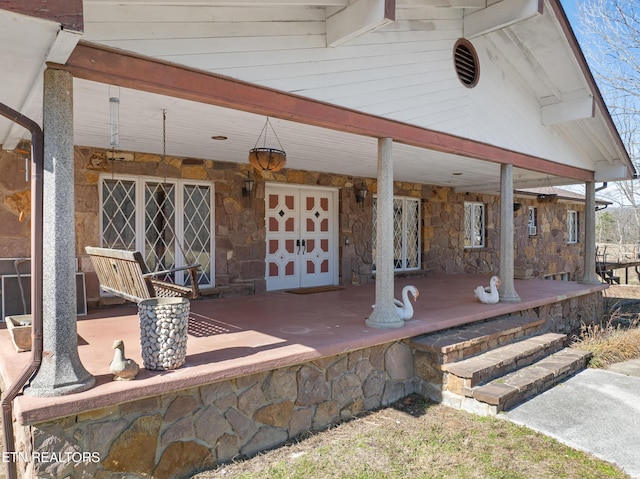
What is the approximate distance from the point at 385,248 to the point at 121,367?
2.60m

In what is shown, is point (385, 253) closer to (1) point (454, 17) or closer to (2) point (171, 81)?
(2) point (171, 81)

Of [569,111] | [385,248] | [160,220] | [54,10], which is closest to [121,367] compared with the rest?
[54,10]

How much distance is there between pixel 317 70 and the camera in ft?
12.4

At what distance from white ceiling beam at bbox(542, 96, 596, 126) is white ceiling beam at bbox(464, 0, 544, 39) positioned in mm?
2327

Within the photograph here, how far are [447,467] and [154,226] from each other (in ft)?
15.0

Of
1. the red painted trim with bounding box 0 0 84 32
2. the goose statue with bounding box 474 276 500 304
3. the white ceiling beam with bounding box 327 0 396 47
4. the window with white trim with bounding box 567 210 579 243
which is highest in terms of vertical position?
the white ceiling beam with bounding box 327 0 396 47

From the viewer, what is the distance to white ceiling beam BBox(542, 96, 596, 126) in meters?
6.51

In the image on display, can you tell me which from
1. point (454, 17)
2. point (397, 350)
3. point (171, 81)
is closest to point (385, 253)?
point (397, 350)

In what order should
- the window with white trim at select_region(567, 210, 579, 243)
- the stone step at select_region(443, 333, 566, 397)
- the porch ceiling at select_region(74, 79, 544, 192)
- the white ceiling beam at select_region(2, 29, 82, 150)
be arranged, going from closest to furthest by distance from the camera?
the white ceiling beam at select_region(2, 29, 82, 150), the porch ceiling at select_region(74, 79, 544, 192), the stone step at select_region(443, 333, 566, 397), the window with white trim at select_region(567, 210, 579, 243)

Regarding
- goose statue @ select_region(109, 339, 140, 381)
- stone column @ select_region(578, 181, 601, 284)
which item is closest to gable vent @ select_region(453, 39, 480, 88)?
stone column @ select_region(578, 181, 601, 284)

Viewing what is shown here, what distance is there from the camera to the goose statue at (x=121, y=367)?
272 cm

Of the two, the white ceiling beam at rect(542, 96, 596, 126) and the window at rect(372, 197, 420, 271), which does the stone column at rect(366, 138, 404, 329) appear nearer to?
the white ceiling beam at rect(542, 96, 596, 126)

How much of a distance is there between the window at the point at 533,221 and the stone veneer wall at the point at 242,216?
106 inches

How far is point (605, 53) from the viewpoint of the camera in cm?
1087
